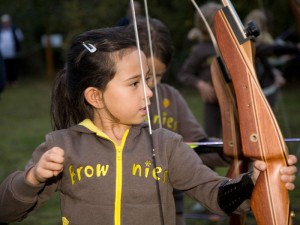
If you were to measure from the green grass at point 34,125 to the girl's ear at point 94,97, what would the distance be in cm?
231

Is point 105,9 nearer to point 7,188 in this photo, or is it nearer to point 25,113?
point 25,113

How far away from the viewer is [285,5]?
42.2 feet

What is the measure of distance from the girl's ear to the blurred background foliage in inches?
294

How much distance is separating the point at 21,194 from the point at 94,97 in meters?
0.45

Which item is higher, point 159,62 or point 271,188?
point 159,62

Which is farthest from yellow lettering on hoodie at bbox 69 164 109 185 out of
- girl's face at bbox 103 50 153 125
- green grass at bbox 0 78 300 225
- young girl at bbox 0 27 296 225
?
green grass at bbox 0 78 300 225

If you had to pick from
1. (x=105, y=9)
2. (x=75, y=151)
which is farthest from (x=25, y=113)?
(x=75, y=151)

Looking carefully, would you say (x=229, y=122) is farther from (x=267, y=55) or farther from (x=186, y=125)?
(x=267, y=55)

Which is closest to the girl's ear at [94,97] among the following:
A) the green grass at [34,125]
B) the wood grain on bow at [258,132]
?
the wood grain on bow at [258,132]

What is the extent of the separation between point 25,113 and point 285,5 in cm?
570

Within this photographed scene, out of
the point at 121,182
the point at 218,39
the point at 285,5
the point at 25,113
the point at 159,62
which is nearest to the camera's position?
the point at 218,39

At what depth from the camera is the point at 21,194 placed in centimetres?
202

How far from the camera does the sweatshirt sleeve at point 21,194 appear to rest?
6.61 feet

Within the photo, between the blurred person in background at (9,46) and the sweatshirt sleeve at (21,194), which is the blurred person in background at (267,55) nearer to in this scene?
the sweatshirt sleeve at (21,194)
